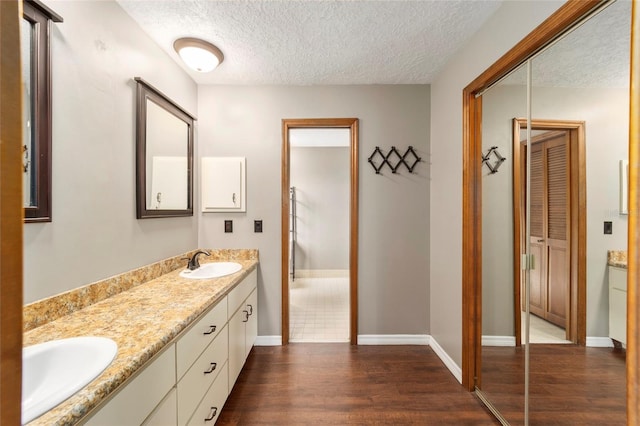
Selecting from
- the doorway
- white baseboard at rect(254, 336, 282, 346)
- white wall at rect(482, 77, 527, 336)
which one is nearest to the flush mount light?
white wall at rect(482, 77, 527, 336)

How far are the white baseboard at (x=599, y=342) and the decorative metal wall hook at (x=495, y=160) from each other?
995 mm

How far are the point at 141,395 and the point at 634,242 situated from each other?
1.30m

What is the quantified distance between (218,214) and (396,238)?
1746mm

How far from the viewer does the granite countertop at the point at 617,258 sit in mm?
979

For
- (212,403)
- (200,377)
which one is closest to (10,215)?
(200,377)

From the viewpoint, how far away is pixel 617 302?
1016mm

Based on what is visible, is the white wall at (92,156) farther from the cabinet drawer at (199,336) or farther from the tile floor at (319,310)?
the tile floor at (319,310)

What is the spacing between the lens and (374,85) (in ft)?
8.34

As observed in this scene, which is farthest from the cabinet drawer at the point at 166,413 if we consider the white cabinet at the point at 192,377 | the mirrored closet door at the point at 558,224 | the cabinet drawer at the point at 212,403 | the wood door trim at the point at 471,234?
the wood door trim at the point at 471,234

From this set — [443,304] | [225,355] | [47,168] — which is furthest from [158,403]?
[443,304]

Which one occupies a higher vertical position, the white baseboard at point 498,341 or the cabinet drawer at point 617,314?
the cabinet drawer at point 617,314

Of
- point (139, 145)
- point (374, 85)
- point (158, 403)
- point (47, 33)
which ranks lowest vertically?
point (158, 403)

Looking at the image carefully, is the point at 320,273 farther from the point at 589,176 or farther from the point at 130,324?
the point at 589,176

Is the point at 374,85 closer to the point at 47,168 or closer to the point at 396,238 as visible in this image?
the point at 396,238
